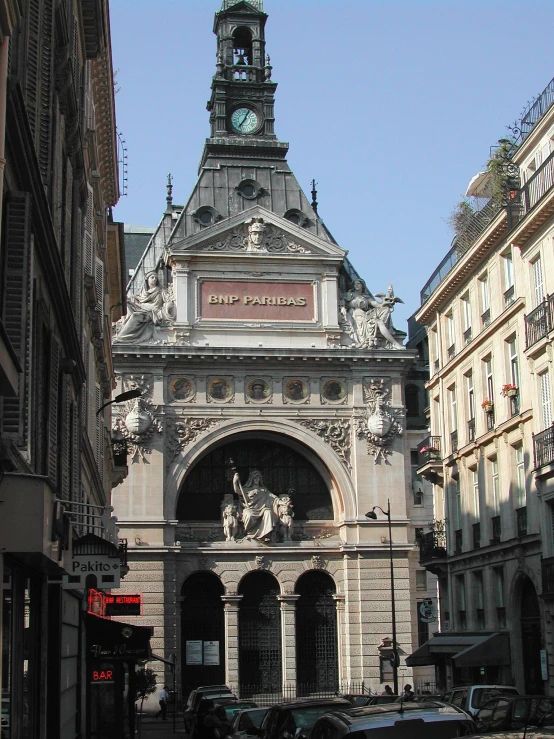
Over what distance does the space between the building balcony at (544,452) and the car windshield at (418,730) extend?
21.9m

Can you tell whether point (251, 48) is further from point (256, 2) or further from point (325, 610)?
point (325, 610)

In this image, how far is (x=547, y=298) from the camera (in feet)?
108

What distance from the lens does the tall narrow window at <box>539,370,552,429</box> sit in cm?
3359

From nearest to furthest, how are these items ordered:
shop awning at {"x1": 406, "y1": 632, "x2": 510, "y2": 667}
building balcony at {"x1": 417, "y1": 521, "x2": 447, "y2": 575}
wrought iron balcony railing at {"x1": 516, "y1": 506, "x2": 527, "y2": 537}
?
wrought iron balcony railing at {"x1": 516, "y1": 506, "x2": 527, "y2": 537} < shop awning at {"x1": 406, "y1": 632, "x2": 510, "y2": 667} < building balcony at {"x1": 417, "y1": 521, "x2": 447, "y2": 575}

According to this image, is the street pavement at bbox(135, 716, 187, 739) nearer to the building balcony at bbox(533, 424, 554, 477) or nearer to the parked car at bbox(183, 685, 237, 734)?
the parked car at bbox(183, 685, 237, 734)

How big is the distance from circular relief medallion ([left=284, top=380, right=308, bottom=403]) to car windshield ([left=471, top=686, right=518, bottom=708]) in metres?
30.8

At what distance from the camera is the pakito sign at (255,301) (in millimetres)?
55719

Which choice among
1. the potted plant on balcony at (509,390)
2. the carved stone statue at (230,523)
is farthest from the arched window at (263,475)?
the potted plant on balcony at (509,390)

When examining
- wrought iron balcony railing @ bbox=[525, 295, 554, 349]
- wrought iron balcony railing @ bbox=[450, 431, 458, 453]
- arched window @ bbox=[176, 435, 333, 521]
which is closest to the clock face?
arched window @ bbox=[176, 435, 333, 521]

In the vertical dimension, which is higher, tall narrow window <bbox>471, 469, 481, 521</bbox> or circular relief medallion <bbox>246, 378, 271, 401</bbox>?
circular relief medallion <bbox>246, 378, 271, 401</bbox>

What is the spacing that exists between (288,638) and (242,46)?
32455 mm

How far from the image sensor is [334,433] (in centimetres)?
5525

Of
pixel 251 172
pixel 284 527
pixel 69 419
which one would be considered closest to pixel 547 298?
pixel 69 419

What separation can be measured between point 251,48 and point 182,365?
20.3 m
